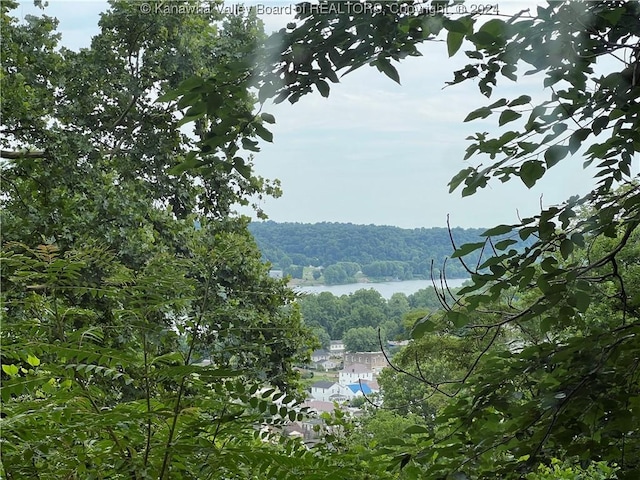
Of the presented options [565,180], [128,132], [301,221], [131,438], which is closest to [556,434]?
[131,438]

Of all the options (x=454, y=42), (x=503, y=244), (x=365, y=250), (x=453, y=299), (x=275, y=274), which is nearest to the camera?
(x=454, y=42)

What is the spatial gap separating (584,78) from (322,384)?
175 centimetres

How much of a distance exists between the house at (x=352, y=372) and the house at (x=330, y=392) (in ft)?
0.09

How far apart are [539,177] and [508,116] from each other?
0.27ft

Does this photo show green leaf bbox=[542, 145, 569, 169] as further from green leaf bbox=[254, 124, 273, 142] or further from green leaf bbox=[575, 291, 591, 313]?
green leaf bbox=[254, 124, 273, 142]

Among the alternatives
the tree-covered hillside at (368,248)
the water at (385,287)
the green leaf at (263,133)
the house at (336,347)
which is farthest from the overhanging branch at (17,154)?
the green leaf at (263,133)

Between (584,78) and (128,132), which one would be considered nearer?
(584,78)

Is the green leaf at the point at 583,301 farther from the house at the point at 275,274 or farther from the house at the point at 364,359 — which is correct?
the house at the point at 275,274

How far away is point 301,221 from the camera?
2570 millimetres

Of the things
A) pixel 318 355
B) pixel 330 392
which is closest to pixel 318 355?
pixel 318 355

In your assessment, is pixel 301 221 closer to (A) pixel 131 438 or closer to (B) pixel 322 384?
(B) pixel 322 384

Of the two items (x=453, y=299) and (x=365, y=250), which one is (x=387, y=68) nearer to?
(x=453, y=299)

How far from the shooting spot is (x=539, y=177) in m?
0.72

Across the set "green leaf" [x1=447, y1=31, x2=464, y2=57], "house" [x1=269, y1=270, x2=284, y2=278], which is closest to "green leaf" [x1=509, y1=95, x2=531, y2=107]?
"green leaf" [x1=447, y1=31, x2=464, y2=57]
